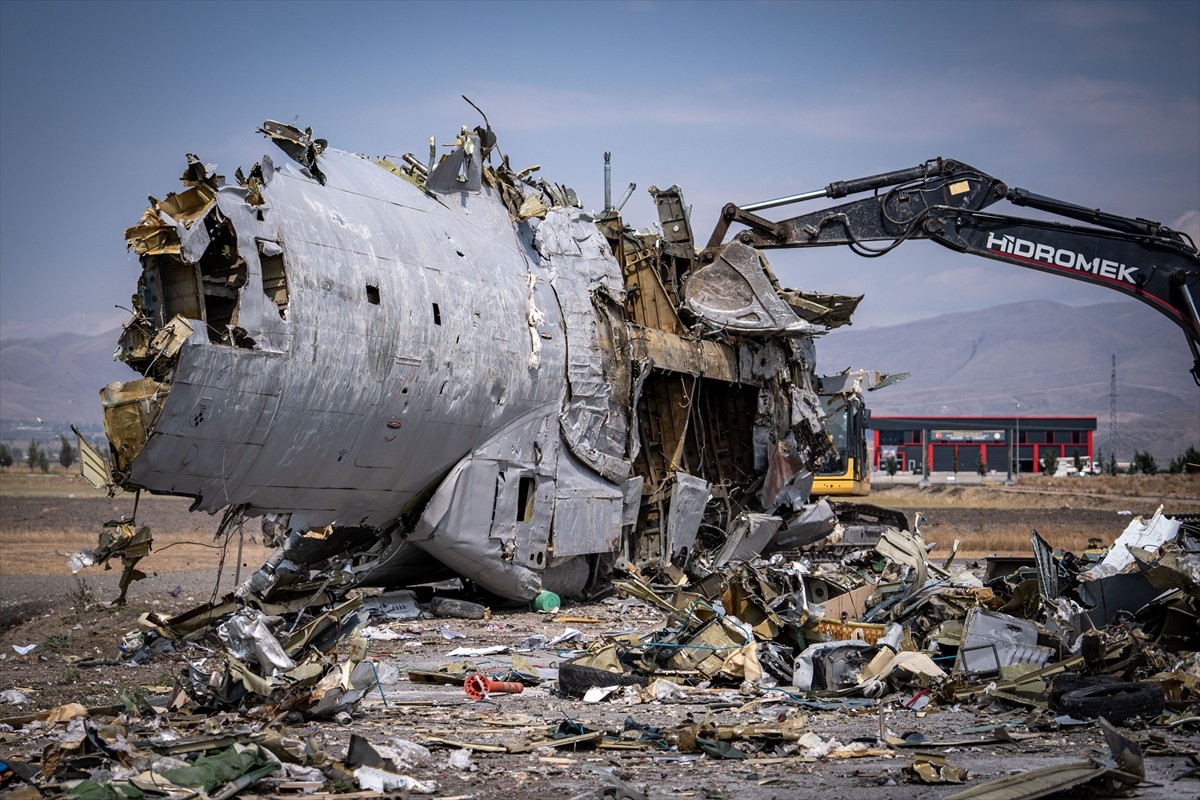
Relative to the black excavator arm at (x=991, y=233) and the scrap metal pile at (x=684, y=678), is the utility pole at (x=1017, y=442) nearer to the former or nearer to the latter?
the black excavator arm at (x=991, y=233)

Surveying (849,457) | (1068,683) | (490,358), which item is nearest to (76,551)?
(490,358)

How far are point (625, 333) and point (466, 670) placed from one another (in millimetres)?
6640

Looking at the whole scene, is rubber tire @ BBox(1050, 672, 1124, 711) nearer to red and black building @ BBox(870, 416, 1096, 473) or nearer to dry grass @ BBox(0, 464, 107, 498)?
dry grass @ BBox(0, 464, 107, 498)

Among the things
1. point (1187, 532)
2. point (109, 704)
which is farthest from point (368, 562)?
point (1187, 532)

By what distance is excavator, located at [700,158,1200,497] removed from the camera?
62.7 feet

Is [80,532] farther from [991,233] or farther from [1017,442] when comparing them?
[1017,442]

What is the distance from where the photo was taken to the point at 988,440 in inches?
3671

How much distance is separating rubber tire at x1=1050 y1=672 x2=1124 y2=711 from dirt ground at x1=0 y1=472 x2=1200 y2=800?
0.27 meters

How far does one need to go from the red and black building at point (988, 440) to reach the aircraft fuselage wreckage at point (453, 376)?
243 ft

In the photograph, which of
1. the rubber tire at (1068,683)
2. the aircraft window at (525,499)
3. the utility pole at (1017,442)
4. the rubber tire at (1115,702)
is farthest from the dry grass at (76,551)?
the utility pole at (1017,442)

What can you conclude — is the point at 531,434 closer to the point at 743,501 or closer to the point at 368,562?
the point at 368,562

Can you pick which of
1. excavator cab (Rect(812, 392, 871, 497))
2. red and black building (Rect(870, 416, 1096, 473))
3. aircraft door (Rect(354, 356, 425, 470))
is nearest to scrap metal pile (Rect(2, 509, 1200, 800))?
aircraft door (Rect(354, 356, 425, 470))

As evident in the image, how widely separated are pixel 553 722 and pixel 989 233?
13.4 metres

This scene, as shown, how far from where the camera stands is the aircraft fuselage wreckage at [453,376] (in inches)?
471
